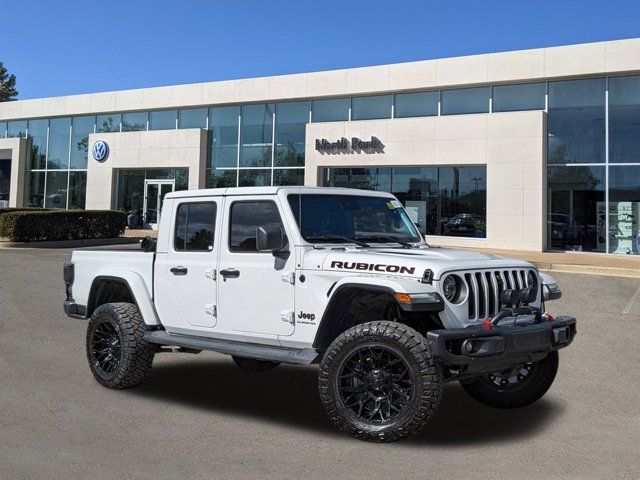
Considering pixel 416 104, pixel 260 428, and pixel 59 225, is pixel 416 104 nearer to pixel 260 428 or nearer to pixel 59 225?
pixel 59 225

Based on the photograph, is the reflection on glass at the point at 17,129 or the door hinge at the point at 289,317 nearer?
the door hinge at the point at 289,317

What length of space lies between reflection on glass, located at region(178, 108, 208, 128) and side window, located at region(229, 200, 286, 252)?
2588 cm

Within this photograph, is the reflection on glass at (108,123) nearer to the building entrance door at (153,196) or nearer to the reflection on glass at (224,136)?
the building entrance door at (153,196)

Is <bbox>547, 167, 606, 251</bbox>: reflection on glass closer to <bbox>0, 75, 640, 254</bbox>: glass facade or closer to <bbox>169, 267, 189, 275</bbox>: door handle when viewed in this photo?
<bbox>0, 75, 640, 254</bbox>: glass facade

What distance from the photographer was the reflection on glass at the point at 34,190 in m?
36.2

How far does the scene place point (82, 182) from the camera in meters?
34.3

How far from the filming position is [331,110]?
88.9 ft

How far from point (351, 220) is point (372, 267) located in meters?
1.12

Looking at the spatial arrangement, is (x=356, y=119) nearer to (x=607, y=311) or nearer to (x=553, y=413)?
(x=607, y=311)

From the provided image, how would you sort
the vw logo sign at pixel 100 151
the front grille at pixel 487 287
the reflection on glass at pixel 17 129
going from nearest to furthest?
the front grille at pixel 487 287 → the vw logo sign at pixel 100 151 → the reflection on glass at pixel 17 129

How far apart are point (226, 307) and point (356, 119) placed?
2197cm

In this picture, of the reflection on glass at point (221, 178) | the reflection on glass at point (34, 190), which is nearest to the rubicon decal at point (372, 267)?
the reflection on glass at point (221, 178)

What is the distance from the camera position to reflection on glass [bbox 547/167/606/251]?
71.3 feet

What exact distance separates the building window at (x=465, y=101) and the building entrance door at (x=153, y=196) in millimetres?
13962
